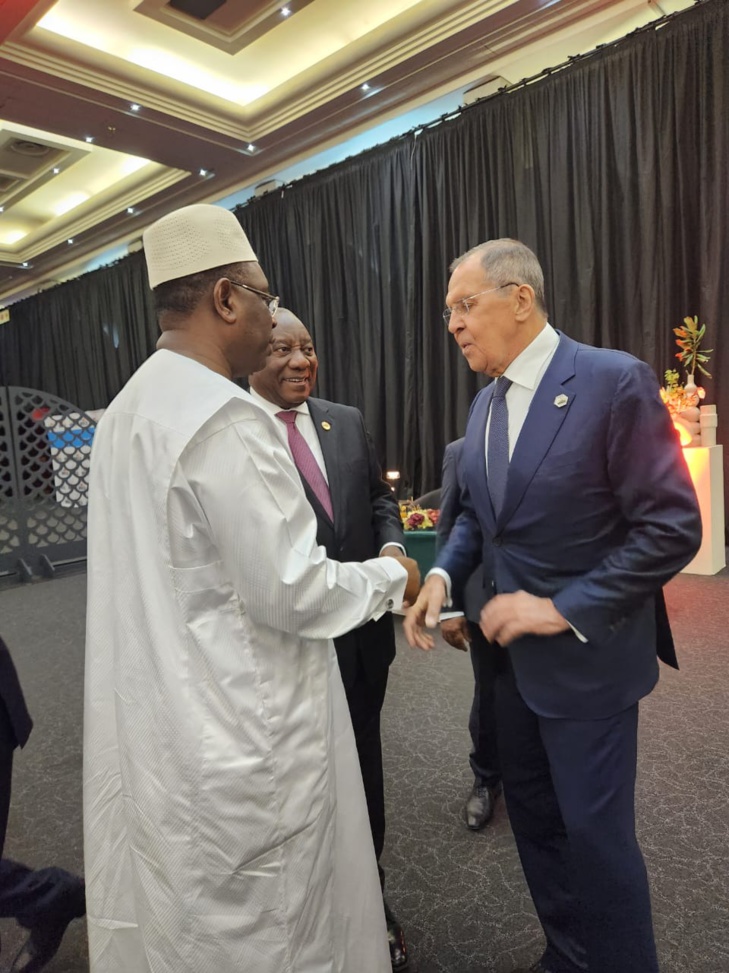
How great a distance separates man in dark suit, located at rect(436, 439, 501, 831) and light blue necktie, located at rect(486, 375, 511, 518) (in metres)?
0.26

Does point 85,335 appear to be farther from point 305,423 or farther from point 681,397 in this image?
point 305,423

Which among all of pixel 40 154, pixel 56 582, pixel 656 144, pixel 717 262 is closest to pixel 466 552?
pixel 717 262

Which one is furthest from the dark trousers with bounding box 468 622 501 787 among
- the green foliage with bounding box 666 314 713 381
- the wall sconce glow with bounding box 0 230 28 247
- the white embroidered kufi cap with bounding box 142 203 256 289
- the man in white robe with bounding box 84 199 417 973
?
the wall sconce glow with bounding box 0 230 28 247

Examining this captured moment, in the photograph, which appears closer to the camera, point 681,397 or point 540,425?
point 540,425

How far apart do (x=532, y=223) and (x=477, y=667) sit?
461 centimetres

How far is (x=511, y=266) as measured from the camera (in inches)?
53.9

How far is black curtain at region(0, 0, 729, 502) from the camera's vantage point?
15.9 feet

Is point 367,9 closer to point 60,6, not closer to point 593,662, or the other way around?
point 60,6

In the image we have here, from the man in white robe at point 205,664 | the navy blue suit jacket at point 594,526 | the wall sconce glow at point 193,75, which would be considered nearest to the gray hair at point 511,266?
the navy blue suit jacket at point 594,526

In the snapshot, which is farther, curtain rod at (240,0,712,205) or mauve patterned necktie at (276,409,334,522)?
curtain rod at (240,0,712,205)

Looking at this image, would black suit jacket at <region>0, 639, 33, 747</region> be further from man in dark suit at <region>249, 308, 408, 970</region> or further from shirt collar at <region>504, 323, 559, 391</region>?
shirt collar at <region>504, 323, 559, 391</region>

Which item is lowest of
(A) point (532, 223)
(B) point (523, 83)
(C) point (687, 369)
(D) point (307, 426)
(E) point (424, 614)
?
(E) point (424, 614)

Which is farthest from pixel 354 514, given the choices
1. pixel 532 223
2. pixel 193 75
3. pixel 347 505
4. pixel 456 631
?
pixel 193 75

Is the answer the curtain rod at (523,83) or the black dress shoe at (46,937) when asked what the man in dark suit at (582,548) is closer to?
the black dress shoe at (46,937)
